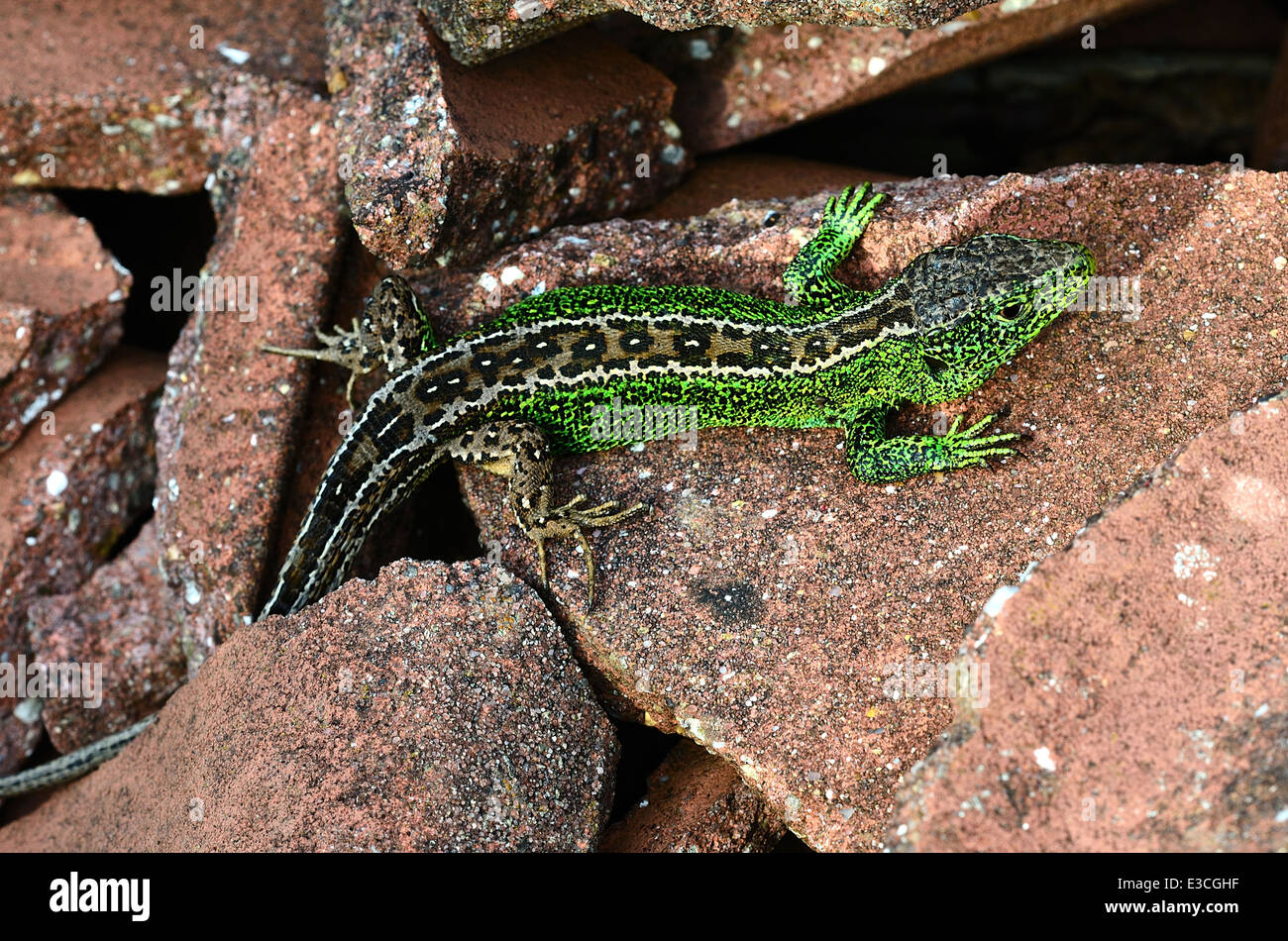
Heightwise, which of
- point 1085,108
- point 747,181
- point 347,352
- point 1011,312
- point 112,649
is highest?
point 1085,108

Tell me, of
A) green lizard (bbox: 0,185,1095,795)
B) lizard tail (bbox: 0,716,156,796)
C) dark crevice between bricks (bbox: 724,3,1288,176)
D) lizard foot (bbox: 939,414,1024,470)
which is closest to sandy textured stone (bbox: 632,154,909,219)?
green lizard (bbox: 0,185,1095,795)

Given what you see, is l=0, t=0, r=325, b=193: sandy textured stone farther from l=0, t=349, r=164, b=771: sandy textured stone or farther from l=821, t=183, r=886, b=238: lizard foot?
l=821, t=183, r=886, b=238: lizard foot

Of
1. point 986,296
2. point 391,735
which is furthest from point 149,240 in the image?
point 986,296

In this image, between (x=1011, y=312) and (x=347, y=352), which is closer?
(x=1011, y=312)

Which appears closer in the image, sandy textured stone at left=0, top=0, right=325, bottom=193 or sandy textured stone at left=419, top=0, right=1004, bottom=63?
sandy textured stone at left=419, top=0, right=1004, bottom=63

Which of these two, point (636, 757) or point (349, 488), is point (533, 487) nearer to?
point (349, 488)

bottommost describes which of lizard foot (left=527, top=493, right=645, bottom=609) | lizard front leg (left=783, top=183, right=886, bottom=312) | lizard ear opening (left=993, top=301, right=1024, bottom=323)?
lizard foot (left=527, top=493, right=645, bottom=609)

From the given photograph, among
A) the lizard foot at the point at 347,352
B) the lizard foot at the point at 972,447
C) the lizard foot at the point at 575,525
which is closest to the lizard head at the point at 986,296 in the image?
the lizard foot at the point at 972,447

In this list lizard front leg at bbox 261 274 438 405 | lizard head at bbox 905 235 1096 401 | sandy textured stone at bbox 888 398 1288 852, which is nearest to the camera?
sandy textured stone at bbox 888 398 1288 852
